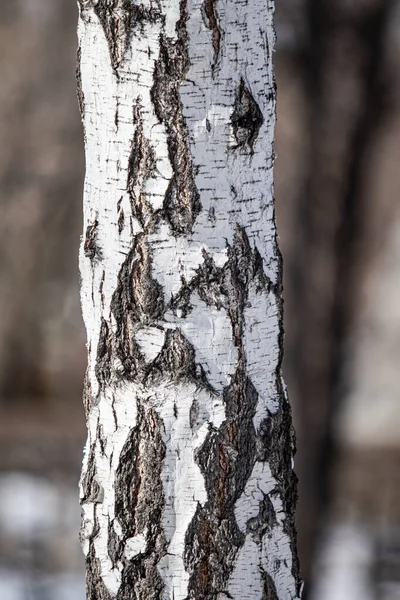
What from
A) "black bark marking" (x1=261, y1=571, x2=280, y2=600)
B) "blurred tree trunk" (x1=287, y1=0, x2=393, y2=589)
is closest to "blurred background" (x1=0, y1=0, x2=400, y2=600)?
"blurred tree trunk" (x1=287, y1=0, x2=393, y2=589)

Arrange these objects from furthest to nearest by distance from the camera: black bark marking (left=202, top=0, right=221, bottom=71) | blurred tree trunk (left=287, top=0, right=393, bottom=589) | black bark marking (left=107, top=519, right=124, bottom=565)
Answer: blurred tree trunk (left=287, top=0, right=393, bottom=589), black bark marking (left=107, top=519, right=124, bottom=565), black bark marking (left=202, top=0, right=221, bottom=71)

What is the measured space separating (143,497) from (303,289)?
7.95 feet

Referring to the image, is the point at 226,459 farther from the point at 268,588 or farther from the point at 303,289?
the point at 303,289

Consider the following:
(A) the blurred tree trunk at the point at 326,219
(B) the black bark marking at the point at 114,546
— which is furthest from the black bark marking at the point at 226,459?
(A) the blurred tree trunk at the point at 326,219

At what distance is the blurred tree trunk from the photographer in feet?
11.5

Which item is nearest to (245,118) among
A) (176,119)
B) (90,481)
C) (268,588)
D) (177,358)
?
(176,119)

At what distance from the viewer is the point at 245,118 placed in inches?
48.6

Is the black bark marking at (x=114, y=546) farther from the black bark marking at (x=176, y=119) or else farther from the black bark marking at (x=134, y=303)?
the black bark marking at (x=176, y=119)

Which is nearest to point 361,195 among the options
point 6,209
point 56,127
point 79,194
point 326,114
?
point 326,114

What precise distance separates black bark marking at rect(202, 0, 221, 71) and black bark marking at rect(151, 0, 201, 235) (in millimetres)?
31

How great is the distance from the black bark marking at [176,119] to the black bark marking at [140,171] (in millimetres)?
29

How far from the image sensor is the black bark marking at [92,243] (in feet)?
4.18

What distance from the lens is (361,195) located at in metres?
3.62

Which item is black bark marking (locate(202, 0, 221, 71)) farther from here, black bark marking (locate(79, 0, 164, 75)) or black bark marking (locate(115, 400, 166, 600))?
black bark marking (locate(115, 400, 166, 600))
